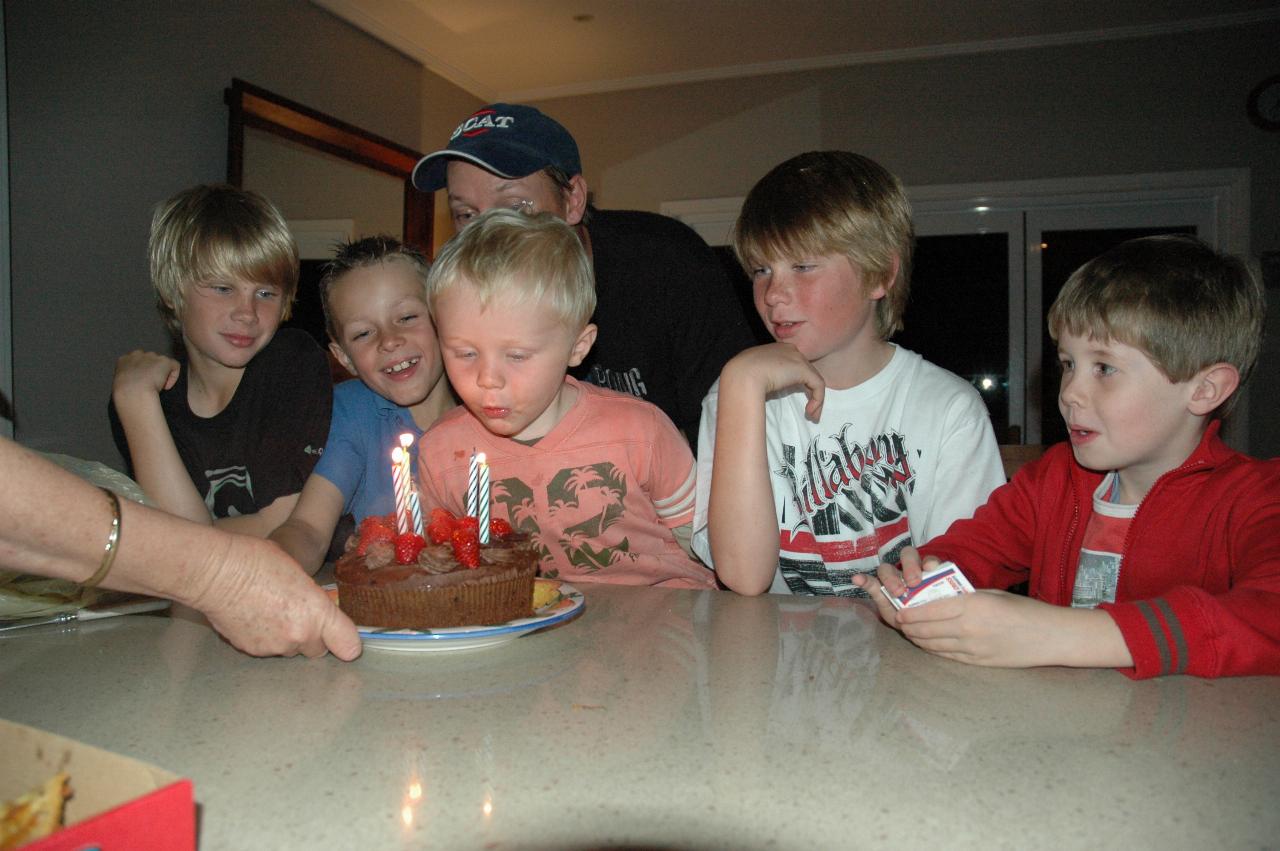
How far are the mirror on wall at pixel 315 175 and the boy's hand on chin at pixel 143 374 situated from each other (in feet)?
6.33

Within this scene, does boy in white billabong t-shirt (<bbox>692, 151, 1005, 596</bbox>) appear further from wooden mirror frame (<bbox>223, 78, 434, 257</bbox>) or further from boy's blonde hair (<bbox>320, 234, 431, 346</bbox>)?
wooden mirror frame (<bbox>223, 78, 434, 257</bbox>)

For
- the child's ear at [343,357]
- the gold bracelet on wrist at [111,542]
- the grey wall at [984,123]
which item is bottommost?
the gold bracelet on wrist at [111,542]

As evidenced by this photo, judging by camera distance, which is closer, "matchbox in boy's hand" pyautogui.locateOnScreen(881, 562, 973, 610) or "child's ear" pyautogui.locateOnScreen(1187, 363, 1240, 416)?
"matchbox in boy's hand" pyautogui.locateOnScreen(881, 562, 973, 610)

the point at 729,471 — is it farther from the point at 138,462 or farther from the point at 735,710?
the point at 138,462

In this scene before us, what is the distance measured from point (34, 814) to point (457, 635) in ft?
1.74

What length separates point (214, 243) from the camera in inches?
77.8

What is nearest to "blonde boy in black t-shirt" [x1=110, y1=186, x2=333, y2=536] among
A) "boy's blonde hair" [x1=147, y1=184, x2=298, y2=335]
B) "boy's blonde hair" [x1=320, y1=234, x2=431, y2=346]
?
"boy's blonde hair" [x1=147, y1=184, x2=298, y2=335]

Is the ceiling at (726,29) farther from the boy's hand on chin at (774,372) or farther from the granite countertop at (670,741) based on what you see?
the granite countertop at (670,741)

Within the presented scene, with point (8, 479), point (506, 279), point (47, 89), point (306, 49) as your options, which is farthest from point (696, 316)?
point (306, 49)

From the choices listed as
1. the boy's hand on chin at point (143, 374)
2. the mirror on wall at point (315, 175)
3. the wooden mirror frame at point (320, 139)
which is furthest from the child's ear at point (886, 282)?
the mirror on wall at point (315, 175)

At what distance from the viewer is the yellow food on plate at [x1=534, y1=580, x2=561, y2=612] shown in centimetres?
125

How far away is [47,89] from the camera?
3277mm

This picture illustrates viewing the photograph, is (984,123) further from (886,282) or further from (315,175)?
(886,282)

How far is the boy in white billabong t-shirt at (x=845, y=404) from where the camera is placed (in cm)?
159
